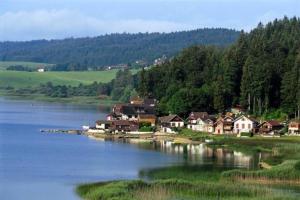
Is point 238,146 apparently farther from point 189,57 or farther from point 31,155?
point 189,57

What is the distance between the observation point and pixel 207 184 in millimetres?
33719

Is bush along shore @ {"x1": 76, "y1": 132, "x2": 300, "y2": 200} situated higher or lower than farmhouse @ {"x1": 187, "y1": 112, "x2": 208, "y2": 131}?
lower

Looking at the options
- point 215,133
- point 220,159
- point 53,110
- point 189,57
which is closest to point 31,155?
point 220,159

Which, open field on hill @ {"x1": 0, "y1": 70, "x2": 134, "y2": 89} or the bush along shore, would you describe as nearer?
the bush along shore

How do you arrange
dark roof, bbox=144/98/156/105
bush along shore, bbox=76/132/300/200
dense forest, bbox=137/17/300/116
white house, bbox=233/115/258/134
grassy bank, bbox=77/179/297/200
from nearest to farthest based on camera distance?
1. grassy bank, bbox=77/179/297/200
2. bush along shore, bbox=76/132/300/200
3. white house, bbox=233/115/258/134
4. dense forest, bbox=137/17/300/116
5. dark roof, bbox=144/98/156/105

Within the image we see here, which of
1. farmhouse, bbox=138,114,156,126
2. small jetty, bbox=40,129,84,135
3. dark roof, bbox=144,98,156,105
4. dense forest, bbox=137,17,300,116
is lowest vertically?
small jetty, bbox=40,129,84,135

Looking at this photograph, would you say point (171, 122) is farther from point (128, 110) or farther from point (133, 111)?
point (128, 110)

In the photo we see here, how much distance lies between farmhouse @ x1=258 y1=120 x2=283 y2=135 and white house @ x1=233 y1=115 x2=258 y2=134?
75cm

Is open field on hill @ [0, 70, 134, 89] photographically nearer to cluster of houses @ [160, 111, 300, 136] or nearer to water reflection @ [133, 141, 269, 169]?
cluster of houses @ [160, 111, 300, 136]

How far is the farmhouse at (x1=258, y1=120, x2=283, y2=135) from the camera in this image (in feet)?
207

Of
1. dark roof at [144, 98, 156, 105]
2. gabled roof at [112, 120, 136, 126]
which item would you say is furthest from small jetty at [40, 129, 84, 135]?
dark roof at [144, 98, 156, 105]

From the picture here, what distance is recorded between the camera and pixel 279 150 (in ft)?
167

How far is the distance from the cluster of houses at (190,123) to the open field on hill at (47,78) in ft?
256

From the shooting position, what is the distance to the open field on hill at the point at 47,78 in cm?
15612
